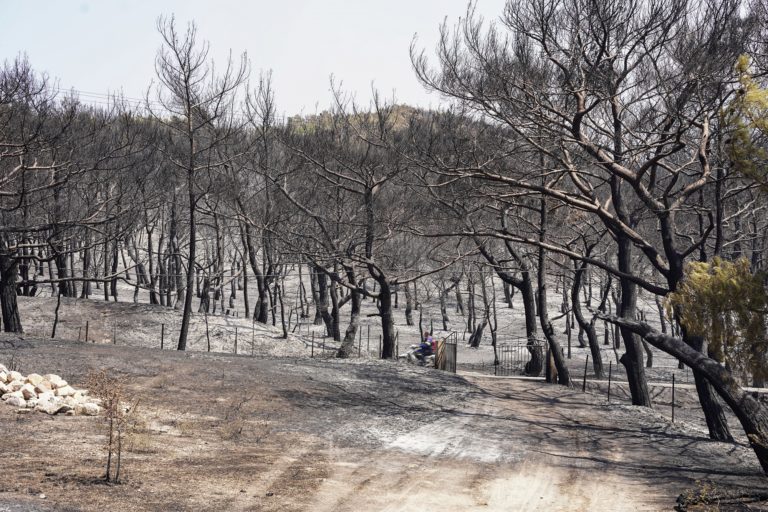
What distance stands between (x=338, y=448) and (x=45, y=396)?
5.41 m

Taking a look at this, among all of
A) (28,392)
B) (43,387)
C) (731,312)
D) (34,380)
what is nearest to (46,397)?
(28,392)

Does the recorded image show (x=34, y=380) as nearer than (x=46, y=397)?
No

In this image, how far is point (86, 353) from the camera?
20.4 metres

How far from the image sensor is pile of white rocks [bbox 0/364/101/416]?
44.4 ft

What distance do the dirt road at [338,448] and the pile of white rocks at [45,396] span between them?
336 mm

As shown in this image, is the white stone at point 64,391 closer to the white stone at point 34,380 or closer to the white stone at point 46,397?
the white stone at point 46,397

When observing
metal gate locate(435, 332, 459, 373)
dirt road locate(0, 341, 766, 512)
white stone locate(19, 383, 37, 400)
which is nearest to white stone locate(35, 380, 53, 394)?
white stone locate(19, 383, 37, 400)

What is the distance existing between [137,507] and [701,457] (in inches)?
402

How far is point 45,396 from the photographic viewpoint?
13750 millimetres

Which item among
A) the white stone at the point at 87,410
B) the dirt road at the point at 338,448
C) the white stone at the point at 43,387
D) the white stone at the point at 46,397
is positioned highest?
the white stone at the point at 43,387

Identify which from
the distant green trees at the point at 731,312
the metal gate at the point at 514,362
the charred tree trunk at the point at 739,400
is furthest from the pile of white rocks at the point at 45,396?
the metal gate at the point at 514,362

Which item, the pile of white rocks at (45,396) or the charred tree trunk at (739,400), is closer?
the charred tree trunk at (739,400)

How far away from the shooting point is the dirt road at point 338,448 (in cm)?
991

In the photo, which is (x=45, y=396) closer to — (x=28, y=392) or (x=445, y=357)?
(x=28, y=392)
